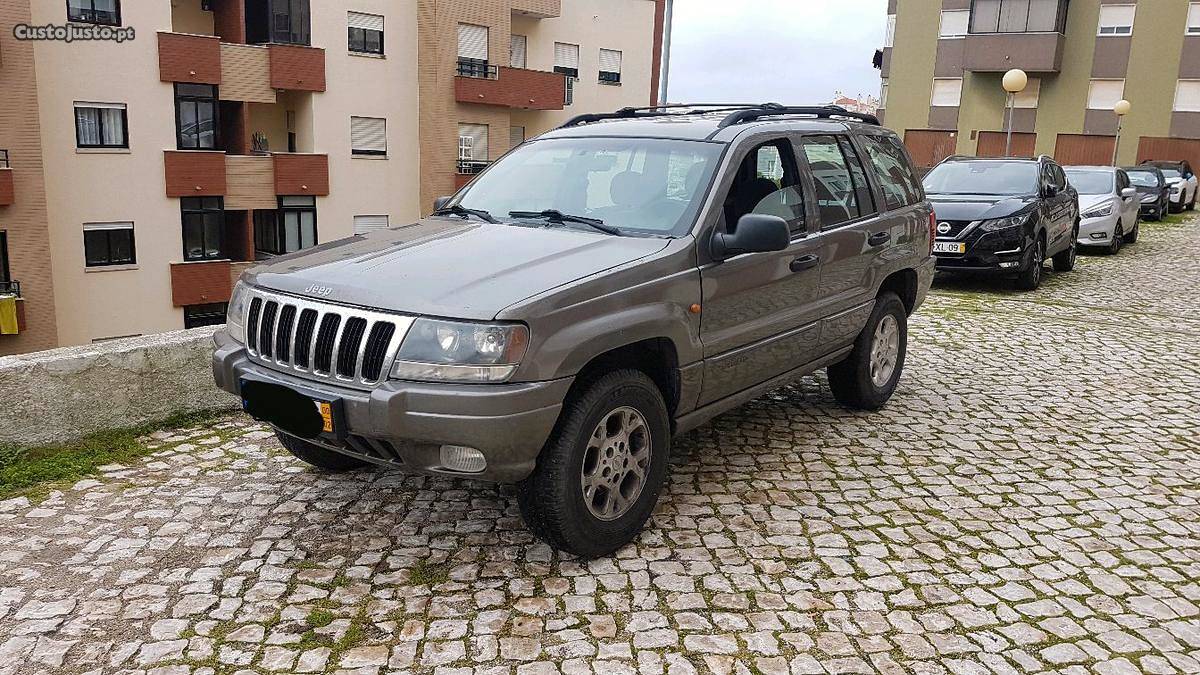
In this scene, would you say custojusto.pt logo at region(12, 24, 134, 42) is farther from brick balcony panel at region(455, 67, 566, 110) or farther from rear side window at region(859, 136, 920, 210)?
rear side window at region(859, 136, 920, 210)

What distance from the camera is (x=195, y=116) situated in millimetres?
27516

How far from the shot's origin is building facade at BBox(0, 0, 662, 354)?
79.4 feet

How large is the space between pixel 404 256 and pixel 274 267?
0.64m

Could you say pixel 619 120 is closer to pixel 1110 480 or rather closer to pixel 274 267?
pixel 274 267

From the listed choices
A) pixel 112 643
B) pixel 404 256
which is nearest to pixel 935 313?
pixel 404 256

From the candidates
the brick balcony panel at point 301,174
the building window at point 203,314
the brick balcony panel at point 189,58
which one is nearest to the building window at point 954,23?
the brick balcony panel at point 301,174

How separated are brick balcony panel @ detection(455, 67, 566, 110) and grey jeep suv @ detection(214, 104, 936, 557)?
2808cm

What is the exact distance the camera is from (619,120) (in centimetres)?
578

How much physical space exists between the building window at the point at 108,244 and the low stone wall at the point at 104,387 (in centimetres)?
2281

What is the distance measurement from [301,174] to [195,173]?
3345mm

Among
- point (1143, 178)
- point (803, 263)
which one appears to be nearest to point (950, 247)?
point (803, 263)

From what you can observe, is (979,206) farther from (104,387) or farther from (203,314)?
(203,314)

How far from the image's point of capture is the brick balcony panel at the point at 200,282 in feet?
89.7

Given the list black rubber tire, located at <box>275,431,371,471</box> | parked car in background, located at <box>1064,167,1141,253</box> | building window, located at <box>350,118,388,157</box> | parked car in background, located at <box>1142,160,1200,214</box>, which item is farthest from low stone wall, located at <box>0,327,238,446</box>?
parked car in background, located at <box>1142,160,1200,214</box>
